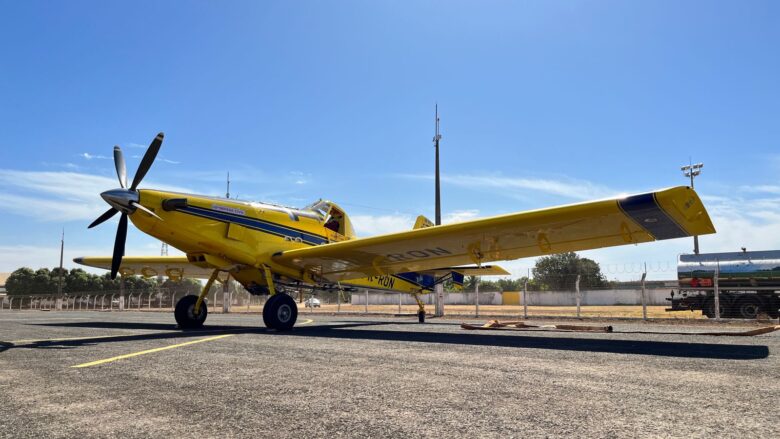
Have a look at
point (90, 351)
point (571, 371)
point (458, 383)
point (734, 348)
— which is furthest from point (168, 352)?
point (734, 348)

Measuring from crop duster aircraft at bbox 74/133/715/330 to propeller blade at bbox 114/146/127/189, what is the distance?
2cm

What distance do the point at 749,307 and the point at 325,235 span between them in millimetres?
19295

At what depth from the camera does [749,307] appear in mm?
21016

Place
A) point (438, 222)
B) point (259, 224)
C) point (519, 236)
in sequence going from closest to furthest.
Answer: point (519, 236), point (259, 224), point (438, 222)

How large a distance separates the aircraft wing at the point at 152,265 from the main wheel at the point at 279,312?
599 cm

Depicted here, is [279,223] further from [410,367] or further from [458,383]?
[458,383]

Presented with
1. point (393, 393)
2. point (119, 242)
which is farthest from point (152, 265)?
point (393, 393)

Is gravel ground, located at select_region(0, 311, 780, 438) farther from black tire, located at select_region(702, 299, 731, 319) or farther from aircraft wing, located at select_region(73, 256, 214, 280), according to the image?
black tire, located at select_region(702, 299, 731, 319)

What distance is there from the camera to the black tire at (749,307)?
2070 cm

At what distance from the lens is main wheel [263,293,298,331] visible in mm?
11961

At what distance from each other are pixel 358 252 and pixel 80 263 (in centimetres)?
1261

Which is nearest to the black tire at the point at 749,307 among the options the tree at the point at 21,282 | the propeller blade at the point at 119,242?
the propeller blade at the point at 119,242

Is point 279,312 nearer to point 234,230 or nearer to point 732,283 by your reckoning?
point 234,230

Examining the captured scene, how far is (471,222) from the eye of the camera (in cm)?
1007
